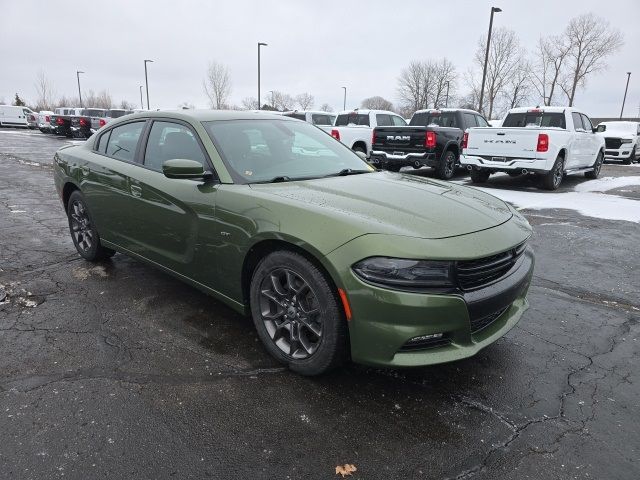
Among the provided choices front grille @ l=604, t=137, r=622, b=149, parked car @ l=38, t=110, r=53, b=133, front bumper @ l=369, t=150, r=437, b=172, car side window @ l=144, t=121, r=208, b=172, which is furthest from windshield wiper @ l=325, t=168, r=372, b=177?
parked car @ l=38, t=110, r=53, b=133

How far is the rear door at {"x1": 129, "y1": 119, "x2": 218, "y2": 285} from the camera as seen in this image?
3201mm

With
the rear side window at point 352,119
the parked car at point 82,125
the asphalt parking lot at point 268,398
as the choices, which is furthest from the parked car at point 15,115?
the asphalt parking lot at point 268,398

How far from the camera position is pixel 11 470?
2.04 metres

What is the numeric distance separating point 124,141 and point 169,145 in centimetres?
80

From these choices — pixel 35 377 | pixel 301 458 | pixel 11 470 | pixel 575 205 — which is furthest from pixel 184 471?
pixel 575 205

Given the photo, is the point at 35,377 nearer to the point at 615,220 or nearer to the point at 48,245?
the point at 48,245

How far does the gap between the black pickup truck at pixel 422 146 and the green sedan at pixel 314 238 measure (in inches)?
309

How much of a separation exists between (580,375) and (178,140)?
326 centimetres

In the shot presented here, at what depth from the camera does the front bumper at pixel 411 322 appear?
91.7 inches

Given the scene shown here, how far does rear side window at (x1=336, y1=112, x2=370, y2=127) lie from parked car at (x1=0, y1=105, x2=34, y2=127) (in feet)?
123

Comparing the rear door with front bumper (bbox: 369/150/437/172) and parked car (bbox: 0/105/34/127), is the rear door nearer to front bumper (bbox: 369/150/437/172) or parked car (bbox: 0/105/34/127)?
front bumper (bbox: 369/150/437/172)

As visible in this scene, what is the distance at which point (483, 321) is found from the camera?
8.57 ft

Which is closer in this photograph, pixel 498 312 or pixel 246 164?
pixel 498 312

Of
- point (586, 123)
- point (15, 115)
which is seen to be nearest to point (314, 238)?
point (586, 123)
